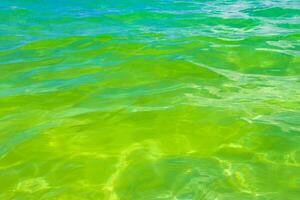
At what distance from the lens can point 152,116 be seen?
439 cm

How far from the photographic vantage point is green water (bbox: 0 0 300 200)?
312 cm

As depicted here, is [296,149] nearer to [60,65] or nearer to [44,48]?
[60,65]

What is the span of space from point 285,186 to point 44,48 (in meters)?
6.41

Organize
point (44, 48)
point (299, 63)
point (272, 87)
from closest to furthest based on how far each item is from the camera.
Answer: point (272, 87) < point (299, 63) < point (44, 48)

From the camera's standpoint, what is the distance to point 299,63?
6.36m

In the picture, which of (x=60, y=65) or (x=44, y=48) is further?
(x=44, y=48)

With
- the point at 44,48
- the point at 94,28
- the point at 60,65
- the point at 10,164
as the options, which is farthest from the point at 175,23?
the point at 10,164

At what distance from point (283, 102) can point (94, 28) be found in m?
6.84

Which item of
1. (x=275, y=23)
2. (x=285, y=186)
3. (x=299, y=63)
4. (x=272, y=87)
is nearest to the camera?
(x=285, y=186)

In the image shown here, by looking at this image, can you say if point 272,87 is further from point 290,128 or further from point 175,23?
point 175,23

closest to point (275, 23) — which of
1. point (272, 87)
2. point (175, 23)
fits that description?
point (175, 23)

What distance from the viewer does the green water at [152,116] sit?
3.12m

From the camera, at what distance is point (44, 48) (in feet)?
27.5

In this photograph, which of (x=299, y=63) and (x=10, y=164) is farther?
(x=299, y=63)
